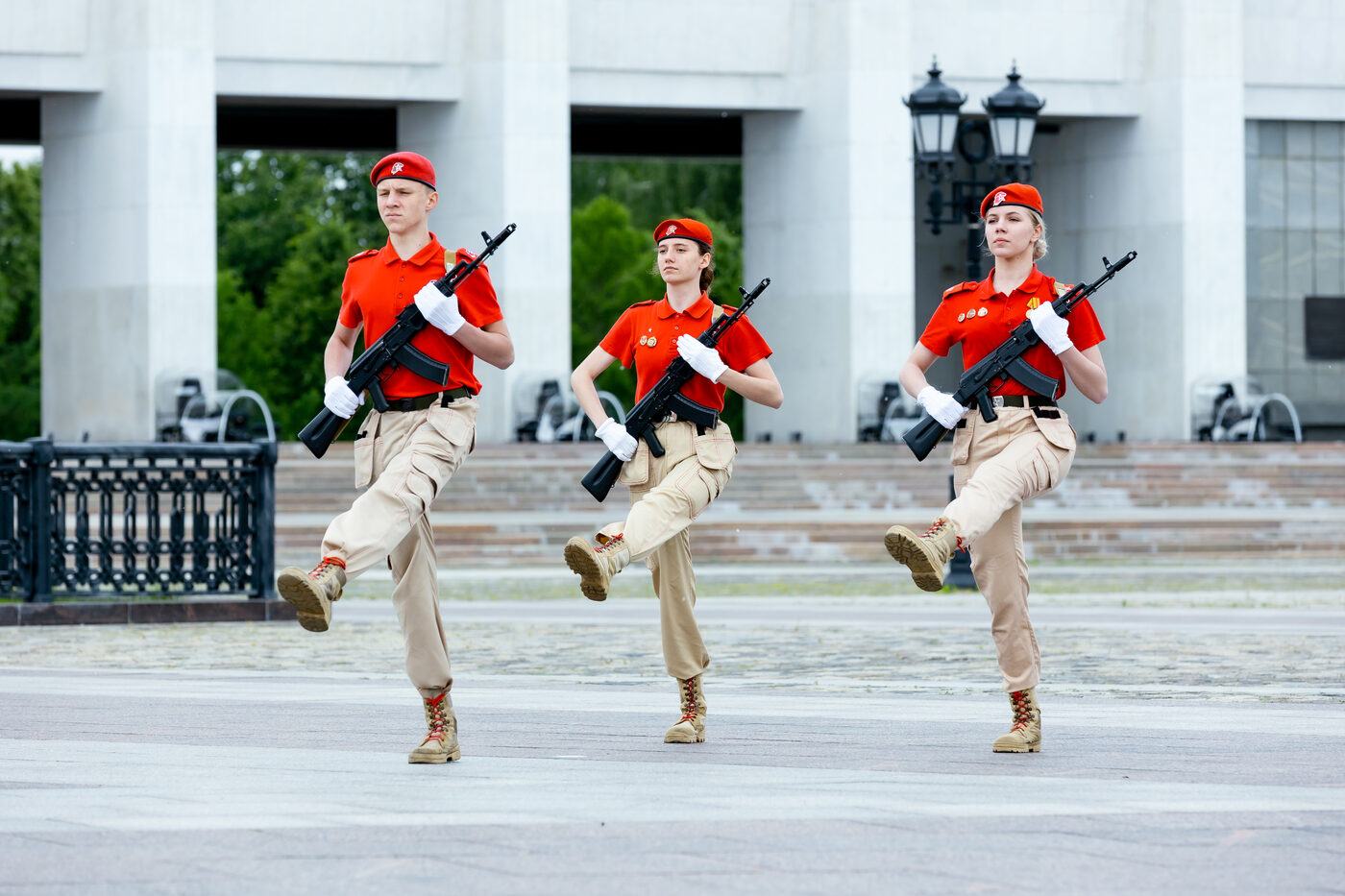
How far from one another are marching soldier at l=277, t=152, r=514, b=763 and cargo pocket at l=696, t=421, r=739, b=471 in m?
0.80

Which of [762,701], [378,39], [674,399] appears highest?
[378,39]

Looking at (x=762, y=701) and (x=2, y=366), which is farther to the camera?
(x=2, y=366)

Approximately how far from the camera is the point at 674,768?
7051mm

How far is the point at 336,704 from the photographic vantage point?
9.21 metres

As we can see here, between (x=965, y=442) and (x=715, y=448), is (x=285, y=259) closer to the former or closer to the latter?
(x=715, y=448)

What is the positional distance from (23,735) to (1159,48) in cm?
3196

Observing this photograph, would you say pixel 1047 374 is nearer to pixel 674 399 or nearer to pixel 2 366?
pixel 674 399

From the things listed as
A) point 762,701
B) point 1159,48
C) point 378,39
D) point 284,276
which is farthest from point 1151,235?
point 762,701

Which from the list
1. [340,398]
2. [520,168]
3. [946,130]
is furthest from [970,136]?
[340,398]

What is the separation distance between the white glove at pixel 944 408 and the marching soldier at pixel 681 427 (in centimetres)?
52

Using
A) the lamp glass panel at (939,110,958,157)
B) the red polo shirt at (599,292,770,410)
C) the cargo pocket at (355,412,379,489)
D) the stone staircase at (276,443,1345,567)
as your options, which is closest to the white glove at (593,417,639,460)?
the red polo shirt at (599,292,770,410)

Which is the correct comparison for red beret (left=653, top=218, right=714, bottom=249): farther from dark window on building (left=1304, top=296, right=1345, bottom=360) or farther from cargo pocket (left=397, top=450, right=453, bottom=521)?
dark window on building (left=1304, top=296, right=1345, bottom=360)

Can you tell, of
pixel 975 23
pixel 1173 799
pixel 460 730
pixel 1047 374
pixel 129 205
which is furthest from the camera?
pixel 975 23

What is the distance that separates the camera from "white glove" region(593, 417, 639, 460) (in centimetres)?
783
